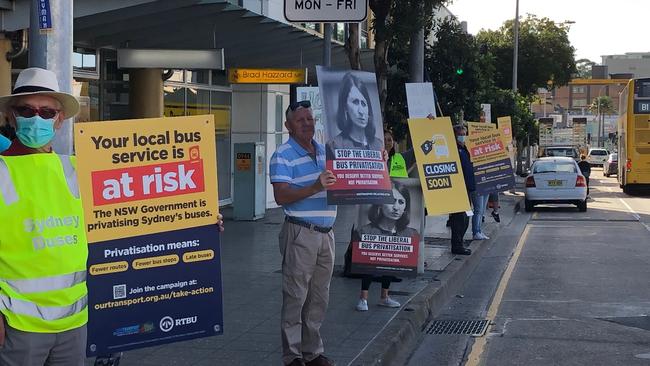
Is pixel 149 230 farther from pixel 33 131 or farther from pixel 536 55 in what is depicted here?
pixel 536 55

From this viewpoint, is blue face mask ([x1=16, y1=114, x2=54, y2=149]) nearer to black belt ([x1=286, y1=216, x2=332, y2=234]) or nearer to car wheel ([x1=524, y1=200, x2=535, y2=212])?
black belt ([x1=286, y1=216, x2=332, y2=234])

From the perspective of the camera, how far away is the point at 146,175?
4.85 m

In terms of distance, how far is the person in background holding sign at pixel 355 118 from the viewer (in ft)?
21.1

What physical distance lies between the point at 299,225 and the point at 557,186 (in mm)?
18996

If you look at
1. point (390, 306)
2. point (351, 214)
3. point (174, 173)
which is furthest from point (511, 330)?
point (351, 214)

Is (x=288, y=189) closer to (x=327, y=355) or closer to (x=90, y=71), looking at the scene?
(x=327, y=355)

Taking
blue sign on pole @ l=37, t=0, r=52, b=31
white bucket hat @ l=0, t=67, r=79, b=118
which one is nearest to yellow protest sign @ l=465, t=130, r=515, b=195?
blue sign on pole @ l=37, t=0, r=52, b=31

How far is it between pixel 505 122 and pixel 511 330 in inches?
604

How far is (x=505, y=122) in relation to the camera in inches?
910

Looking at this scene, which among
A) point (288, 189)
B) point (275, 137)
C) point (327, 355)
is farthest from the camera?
point (275, 137)

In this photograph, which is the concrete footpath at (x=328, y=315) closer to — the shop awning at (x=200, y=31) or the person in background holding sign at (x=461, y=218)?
the person in background holding sign at (x=461, y=218)

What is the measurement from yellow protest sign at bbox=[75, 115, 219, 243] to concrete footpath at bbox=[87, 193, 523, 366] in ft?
5.97

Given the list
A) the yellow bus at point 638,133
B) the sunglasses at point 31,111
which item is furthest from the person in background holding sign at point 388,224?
the yellow bus at point 638,133

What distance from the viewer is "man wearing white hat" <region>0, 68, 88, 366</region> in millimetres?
3525
